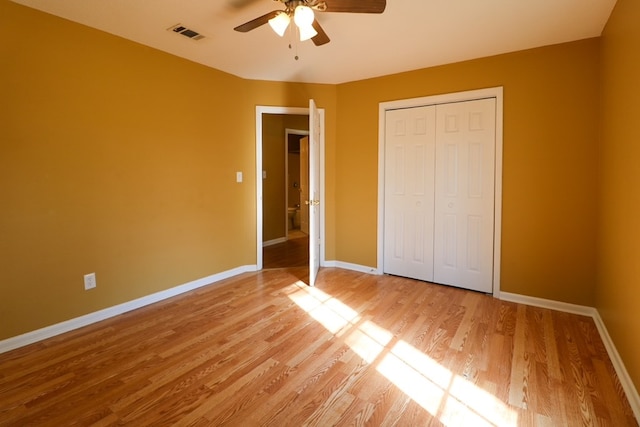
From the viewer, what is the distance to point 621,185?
2.01 metres

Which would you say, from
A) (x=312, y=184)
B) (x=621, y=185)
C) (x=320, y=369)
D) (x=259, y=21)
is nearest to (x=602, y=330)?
(x=621, y=185)

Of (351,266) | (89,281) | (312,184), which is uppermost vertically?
(312,184)

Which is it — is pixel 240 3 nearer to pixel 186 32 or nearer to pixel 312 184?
pixel 186 32

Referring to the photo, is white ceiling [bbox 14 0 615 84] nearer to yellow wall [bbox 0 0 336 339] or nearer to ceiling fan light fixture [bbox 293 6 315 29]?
yellow wall [bbox 0 0 336 339]

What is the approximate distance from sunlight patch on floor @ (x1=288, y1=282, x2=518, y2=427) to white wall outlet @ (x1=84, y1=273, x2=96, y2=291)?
1.79 meters

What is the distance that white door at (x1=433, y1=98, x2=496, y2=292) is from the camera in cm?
313

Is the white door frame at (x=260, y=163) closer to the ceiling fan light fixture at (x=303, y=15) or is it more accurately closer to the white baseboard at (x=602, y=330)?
the ceiling fan light fixture at (x=303, y=15)

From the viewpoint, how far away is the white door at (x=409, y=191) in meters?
3.46

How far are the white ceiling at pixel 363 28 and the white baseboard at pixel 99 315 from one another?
2.30 m

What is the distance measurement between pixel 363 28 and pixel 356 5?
78cm

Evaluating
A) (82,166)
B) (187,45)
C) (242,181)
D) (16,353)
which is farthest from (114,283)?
(187,45)

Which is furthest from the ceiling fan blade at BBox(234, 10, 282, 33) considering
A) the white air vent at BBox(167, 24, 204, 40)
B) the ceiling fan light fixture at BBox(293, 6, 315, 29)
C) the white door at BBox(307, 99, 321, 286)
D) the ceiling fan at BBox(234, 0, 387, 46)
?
the white door at BBox(307, 99, 321, 286)

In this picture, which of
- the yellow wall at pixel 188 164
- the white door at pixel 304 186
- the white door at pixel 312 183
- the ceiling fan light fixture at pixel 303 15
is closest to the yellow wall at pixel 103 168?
the yellow wall at pixel 188 164

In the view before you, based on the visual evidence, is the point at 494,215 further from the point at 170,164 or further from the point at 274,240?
the point at 274,240
